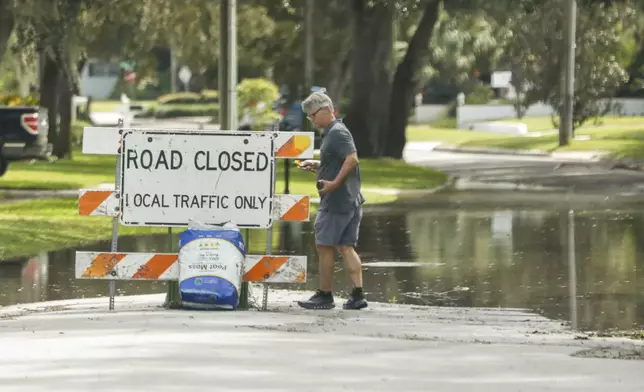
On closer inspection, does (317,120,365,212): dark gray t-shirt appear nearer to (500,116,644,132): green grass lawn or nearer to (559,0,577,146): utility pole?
(559,0,577,146): utility pole

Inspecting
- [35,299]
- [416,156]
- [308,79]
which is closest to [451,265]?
[35,299]

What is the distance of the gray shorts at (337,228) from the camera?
1446 centimetres

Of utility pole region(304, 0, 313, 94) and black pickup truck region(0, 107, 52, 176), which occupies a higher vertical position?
utility pole region(304, 0, 313, 94)

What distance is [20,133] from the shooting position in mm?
36000

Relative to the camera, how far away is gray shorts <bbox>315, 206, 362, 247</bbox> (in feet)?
47.4

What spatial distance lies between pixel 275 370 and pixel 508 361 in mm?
1503

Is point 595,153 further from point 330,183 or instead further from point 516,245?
point 330,183

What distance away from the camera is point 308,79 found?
165 feet

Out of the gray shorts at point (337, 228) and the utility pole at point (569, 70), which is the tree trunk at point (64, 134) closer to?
the utility pole at point (569, 70)

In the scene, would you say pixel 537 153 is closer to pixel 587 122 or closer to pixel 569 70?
pixel 569 70

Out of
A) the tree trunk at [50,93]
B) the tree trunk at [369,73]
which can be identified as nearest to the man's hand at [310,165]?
the tree trunk at [369,73]

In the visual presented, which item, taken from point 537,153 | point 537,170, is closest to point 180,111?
point 537,153

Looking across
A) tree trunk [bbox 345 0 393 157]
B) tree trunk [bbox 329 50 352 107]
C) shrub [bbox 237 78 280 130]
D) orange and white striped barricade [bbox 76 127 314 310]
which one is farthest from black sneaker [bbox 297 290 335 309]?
tree trunk [bbox 329 50 352 107]

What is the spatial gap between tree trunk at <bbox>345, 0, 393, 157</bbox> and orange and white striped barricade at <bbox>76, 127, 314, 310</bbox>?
102 feet
